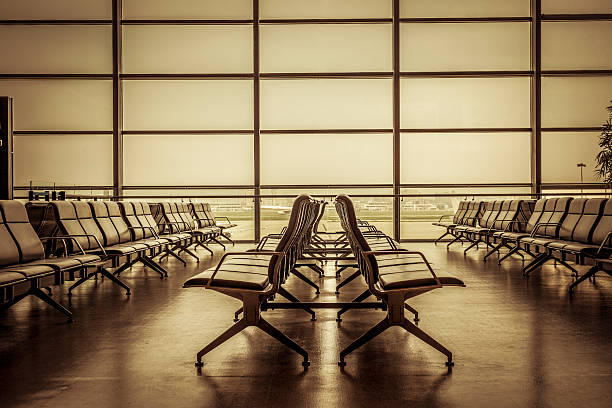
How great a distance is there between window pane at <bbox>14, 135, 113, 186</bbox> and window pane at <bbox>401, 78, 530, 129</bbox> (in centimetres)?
621

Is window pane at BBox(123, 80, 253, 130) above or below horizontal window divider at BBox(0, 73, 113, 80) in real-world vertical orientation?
below

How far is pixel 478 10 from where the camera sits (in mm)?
9977

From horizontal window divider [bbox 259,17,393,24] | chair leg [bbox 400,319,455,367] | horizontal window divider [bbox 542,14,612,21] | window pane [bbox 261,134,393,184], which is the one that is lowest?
chair leg [bbox 400,319,455,367]

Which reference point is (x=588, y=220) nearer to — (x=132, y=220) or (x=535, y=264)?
(x=535, y=264)

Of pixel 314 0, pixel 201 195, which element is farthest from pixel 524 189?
pixel 201 195

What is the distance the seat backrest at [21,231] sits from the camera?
3.40 metres

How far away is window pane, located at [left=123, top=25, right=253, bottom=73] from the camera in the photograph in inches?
391

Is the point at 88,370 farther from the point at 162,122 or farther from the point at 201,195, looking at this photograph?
the point at 162,122

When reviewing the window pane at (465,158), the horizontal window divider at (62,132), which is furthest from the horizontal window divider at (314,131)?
the horizontal window divider at (62,132)

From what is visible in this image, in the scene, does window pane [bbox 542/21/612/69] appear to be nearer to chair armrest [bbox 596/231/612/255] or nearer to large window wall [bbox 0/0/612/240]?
large window wall [bbox 0/0/612/240]

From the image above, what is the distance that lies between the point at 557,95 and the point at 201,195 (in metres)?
7.58

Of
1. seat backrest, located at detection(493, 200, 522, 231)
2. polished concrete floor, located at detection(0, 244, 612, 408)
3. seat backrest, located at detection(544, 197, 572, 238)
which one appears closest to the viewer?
polished concrete floor, located at detection(0, 244, 612, 408)

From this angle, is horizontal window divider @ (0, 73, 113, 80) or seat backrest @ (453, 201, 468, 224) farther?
horizontal window divider @ (0, 73, 113, 80)

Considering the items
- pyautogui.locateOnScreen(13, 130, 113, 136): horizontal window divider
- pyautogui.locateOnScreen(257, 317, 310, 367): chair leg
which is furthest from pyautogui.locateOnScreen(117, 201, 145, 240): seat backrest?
pyautogui.locateOnScreen(13, 130, 113, 136): horizontal window divider
